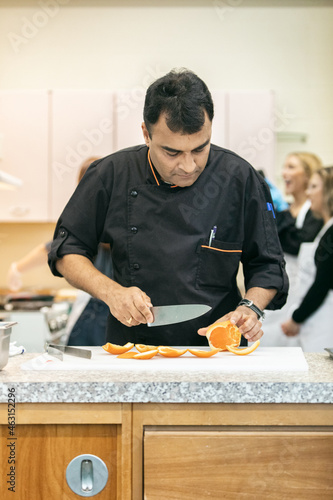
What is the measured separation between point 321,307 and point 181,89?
1911 millimetres

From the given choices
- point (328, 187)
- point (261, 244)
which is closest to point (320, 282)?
point (328, 187)

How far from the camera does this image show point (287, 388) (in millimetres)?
1124

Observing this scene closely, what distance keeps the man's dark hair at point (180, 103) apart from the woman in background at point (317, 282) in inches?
64.9

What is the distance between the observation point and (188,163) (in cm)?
151

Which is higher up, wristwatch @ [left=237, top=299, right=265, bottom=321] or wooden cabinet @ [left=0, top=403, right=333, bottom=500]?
wristwatch @ [left=237, top=299, right=265, bottom=321]

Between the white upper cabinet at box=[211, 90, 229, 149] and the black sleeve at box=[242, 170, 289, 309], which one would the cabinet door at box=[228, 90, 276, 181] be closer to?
the white upper cabinet at box=[211, 90, 229, 149]

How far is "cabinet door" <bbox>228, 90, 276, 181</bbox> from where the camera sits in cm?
392

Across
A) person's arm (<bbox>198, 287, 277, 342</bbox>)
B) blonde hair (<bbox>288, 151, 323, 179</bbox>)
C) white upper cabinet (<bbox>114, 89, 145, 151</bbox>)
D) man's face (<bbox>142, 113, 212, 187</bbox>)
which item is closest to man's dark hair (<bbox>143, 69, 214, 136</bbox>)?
man's face (<bbox>142, 113, 212, 187</bbox>)

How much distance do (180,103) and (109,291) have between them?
1.55 ft

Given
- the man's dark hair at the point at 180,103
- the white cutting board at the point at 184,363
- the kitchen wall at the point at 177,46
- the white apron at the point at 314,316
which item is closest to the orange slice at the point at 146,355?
the white cutting board at the point at 184,363

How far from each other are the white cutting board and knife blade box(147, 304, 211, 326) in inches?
4.1

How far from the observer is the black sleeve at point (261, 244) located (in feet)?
5.33

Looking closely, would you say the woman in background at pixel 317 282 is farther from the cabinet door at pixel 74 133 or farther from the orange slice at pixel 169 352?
the orange slice at pixel 169 352

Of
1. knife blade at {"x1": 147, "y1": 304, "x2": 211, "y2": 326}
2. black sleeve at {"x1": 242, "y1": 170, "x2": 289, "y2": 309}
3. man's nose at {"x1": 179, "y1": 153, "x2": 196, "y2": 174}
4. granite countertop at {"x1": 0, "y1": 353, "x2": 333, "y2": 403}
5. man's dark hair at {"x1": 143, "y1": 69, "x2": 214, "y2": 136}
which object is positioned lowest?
granite countertop at {"x1": 0, "y1": 353, "x2": 333, "y2": 403}
